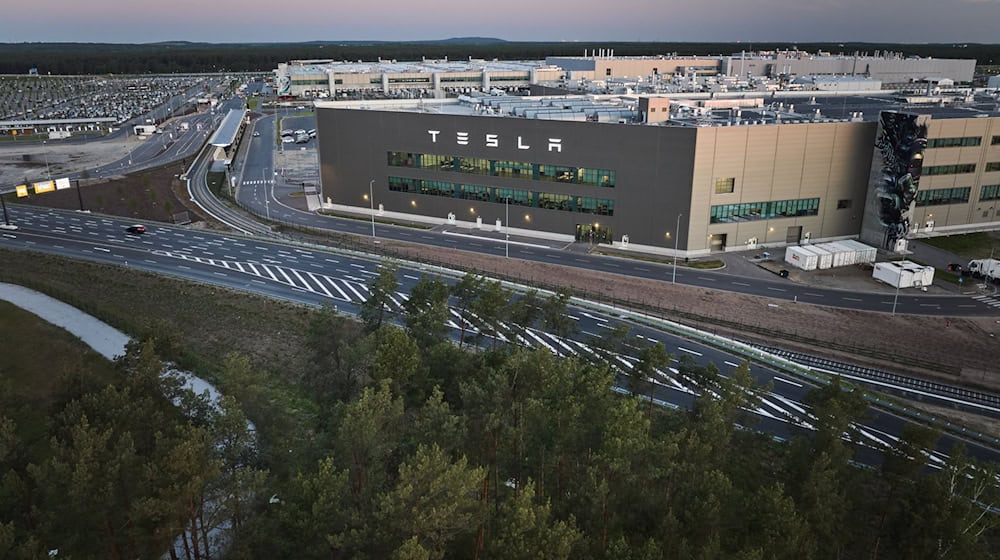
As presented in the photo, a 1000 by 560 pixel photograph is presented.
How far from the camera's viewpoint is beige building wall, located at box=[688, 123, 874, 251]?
268 ft

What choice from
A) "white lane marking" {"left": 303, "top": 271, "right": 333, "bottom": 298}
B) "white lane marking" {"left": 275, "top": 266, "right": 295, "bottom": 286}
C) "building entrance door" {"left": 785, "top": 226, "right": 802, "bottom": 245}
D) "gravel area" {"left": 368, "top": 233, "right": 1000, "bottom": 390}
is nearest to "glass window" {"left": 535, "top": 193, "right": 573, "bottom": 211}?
"gravel area" {"left": 368, "top": 233, "right": 1000, "bottom": 390}

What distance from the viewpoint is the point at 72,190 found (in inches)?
4427

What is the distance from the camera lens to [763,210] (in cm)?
8538

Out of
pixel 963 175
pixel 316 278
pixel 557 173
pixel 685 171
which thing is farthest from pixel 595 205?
pixel 963 175

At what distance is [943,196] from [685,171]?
124ft

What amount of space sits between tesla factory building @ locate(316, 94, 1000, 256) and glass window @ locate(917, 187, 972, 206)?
17cm

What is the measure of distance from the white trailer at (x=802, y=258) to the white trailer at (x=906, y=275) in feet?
21.8

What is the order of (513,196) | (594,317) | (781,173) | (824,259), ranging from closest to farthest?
1. (594,317)
2. (824,259)
3. (781,173)
4. (513,196)

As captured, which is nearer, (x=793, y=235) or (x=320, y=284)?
(x=320, y=284)

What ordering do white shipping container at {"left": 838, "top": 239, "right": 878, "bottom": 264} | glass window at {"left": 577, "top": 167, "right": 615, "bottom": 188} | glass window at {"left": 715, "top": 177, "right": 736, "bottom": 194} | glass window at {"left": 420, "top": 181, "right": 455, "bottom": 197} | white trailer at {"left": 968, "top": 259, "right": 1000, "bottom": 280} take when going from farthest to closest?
glass window at {"left": 420, "top": 181, "right": 455, "bottom": 197}
glass window at {"left": 577, "top": 167, "right": 615, "bottom": 188}
glass window at {"left": 715, "top": 177, "right": 736, "bottom": 194}
white shipping container at {"left": 838, "top": 239, "right": 878, "bottom": 264}
white trailer at {"left": 968, "top": 259, "right": 1000, "bottom": 280}

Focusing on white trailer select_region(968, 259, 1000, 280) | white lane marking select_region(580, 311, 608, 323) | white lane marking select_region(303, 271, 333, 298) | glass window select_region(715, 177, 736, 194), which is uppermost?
glass window select_region(715, 177, 736, 194)

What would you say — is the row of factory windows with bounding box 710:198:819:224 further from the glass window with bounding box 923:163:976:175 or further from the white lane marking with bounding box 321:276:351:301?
the white lane marking with bounding box 321:276:351:301

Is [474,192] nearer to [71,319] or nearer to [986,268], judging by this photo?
[71,319]

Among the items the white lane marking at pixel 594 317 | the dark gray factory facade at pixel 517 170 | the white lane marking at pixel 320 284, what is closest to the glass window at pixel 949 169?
the dark gray factory facade at pixel 517 170
